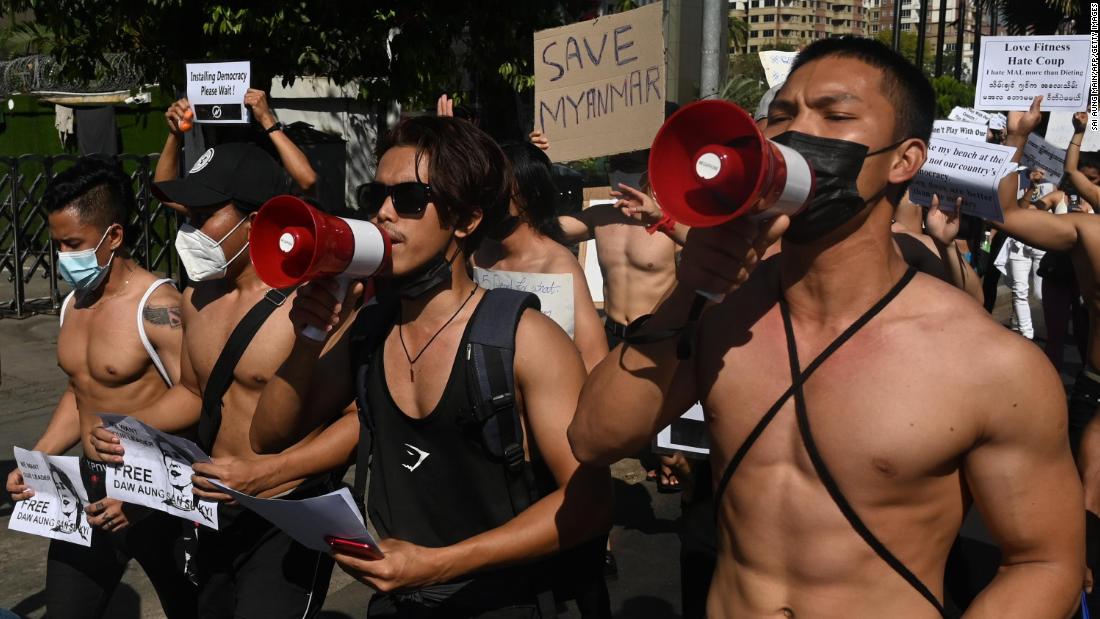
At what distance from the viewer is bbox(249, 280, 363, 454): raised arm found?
98.0 inches

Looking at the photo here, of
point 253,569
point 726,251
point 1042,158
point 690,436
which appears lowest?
point 253,569

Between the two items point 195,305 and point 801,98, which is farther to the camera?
point 195,305

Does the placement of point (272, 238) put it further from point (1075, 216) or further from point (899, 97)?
point (1075, 216)

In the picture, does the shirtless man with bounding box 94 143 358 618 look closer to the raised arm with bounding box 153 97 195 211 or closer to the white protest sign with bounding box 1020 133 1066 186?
the raised arm with bounding box 153 97 195 211

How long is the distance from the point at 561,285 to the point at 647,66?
1049 mm

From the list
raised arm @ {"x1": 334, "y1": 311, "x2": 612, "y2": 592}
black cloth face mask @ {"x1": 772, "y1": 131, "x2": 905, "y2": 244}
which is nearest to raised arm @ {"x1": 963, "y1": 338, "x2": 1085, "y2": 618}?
black cloth face mask @ {"x1": 772, "y1": 131, "x2": 905, "y2": 244}

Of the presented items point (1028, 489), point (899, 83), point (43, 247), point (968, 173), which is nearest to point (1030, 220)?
point (968, 173)

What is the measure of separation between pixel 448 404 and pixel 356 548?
1.36 ft

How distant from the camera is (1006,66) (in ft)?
14.2

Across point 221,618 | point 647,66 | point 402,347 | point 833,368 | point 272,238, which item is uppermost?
point 647,66

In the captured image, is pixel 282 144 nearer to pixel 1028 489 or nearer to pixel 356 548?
pixel 356 548

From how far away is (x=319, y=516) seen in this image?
7.43ft

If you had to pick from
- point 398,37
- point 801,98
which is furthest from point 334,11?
point 801,98

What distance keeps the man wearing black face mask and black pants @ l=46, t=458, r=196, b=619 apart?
119 centimetres
